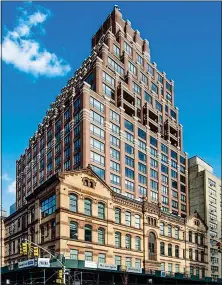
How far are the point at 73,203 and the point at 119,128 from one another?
3866cm

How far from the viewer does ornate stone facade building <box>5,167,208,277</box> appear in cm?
5278

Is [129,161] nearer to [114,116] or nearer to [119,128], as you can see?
[119,128]

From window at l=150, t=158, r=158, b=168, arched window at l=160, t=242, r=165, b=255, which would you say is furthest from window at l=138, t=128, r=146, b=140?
arched window at l=160, t=242, r=165, b=255

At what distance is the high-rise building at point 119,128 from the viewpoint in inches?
3329

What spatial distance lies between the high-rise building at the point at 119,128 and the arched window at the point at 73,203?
24.2 m

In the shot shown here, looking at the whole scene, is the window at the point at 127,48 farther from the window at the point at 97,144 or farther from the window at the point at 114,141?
the window at the point at 97,144

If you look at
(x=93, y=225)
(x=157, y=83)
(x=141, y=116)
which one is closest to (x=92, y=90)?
(x=141, y=116)

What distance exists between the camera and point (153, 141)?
333 ft

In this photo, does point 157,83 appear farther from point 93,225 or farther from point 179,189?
point 93,225

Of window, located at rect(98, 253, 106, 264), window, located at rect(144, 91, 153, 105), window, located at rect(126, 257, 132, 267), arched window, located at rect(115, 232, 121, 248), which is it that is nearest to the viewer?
window, located at rect(98, 253, 106, 264)

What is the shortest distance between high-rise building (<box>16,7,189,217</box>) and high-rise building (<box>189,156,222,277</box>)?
313 centimetres

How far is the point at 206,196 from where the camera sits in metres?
110

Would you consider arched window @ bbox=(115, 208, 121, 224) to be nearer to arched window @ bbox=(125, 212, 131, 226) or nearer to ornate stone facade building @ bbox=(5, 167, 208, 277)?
ornate stone facade building @ bbox=(5, 167, 208, 277)

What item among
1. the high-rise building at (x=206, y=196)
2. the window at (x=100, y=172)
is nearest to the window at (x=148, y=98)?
the high-rise building at (x=206, y=196)
